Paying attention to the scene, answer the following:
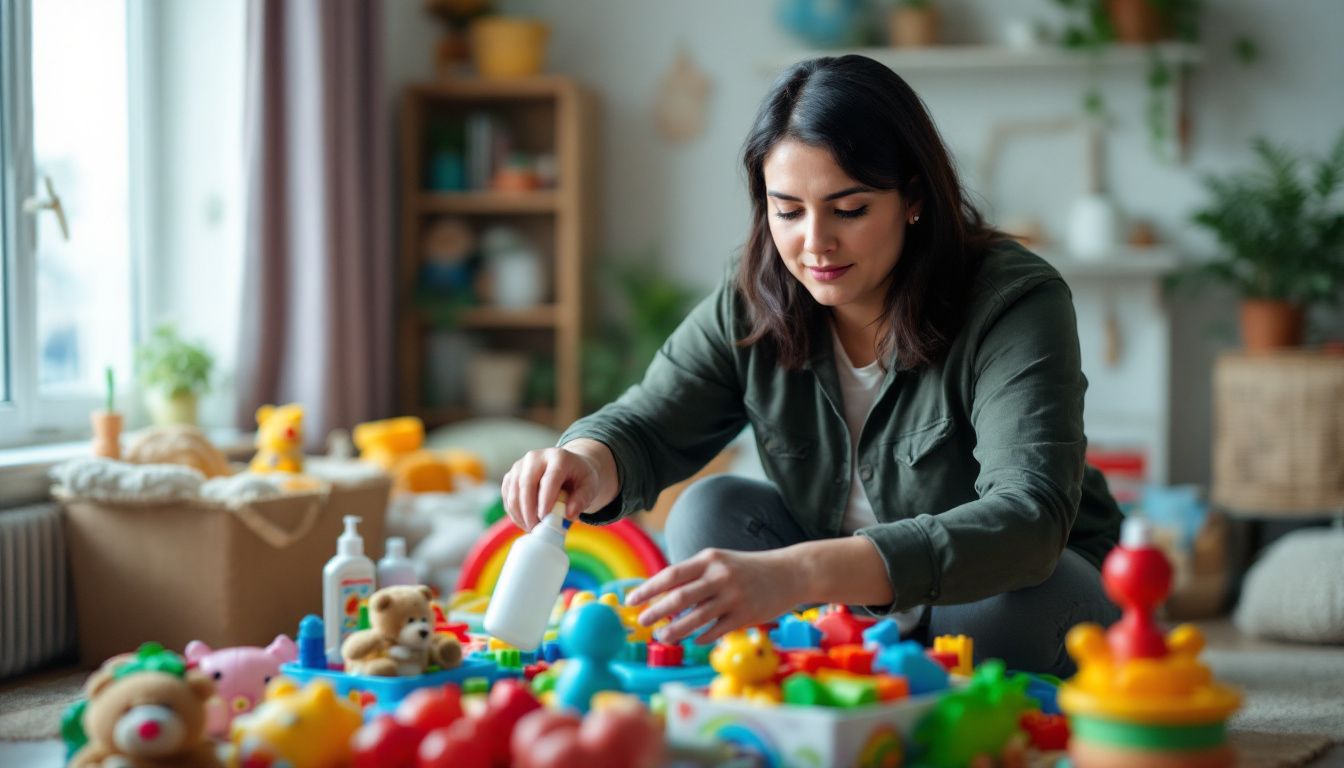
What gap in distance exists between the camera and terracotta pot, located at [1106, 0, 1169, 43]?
3.78m

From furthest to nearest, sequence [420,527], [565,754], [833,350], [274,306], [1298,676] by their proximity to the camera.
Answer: [274,306] → [420,527] → [1298,676] → [833,350] → [565,754]

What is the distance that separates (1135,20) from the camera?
12.4 feet

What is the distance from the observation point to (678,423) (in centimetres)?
191

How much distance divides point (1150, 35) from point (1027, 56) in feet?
1.09

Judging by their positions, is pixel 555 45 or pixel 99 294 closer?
pixel 99 294

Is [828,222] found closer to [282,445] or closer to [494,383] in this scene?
[282,445]

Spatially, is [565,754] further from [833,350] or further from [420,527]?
[420,527]

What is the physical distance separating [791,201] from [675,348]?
39 cm

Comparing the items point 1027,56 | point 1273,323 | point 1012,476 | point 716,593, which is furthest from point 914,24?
point 716,593

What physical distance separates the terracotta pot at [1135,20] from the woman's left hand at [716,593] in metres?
2.97

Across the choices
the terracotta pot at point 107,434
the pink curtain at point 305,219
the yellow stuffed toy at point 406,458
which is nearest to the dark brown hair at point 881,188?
the terracotta pot at point 107,434

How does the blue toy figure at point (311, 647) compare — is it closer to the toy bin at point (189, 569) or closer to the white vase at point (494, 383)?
the toy bin at point (189, 569)

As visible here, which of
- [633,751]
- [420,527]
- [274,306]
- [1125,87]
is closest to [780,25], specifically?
[1125,87]

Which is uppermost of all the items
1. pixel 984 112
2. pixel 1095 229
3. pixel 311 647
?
pixel 984 112
